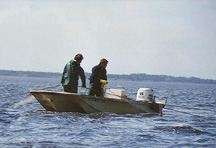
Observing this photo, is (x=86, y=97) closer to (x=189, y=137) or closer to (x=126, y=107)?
(x=126, y=107)

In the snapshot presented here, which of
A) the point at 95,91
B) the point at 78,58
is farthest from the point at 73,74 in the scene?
the point at 95,91

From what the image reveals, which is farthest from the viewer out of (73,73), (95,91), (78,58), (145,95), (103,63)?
(145,95)

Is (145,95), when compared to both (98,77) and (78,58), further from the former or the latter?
(78,58)

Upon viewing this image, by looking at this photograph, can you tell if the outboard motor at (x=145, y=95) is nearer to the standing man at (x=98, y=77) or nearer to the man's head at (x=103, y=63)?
the standing man at (x=98, y=77)

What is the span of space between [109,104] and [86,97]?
116 cm

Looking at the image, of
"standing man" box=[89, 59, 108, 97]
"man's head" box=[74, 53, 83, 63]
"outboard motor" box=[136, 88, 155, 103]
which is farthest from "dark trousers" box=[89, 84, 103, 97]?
"outboard motor" box=[136, 88, 155, 103]

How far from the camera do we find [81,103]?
46.4ft

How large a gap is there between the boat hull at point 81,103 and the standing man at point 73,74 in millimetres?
543

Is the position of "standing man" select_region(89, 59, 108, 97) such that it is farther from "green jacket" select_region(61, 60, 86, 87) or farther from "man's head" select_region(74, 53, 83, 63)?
"man's head" select_region(74, 53, 83, 63)

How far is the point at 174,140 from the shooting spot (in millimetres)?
10062

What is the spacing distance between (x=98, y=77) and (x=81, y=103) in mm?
1282

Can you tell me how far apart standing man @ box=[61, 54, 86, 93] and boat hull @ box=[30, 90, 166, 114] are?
0.54 m

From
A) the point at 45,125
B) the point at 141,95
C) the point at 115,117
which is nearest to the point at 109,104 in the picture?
the point at 115,117

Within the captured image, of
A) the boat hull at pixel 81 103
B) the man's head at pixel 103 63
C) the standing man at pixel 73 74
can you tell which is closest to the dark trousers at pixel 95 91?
the boat hull at pixel 81 103
